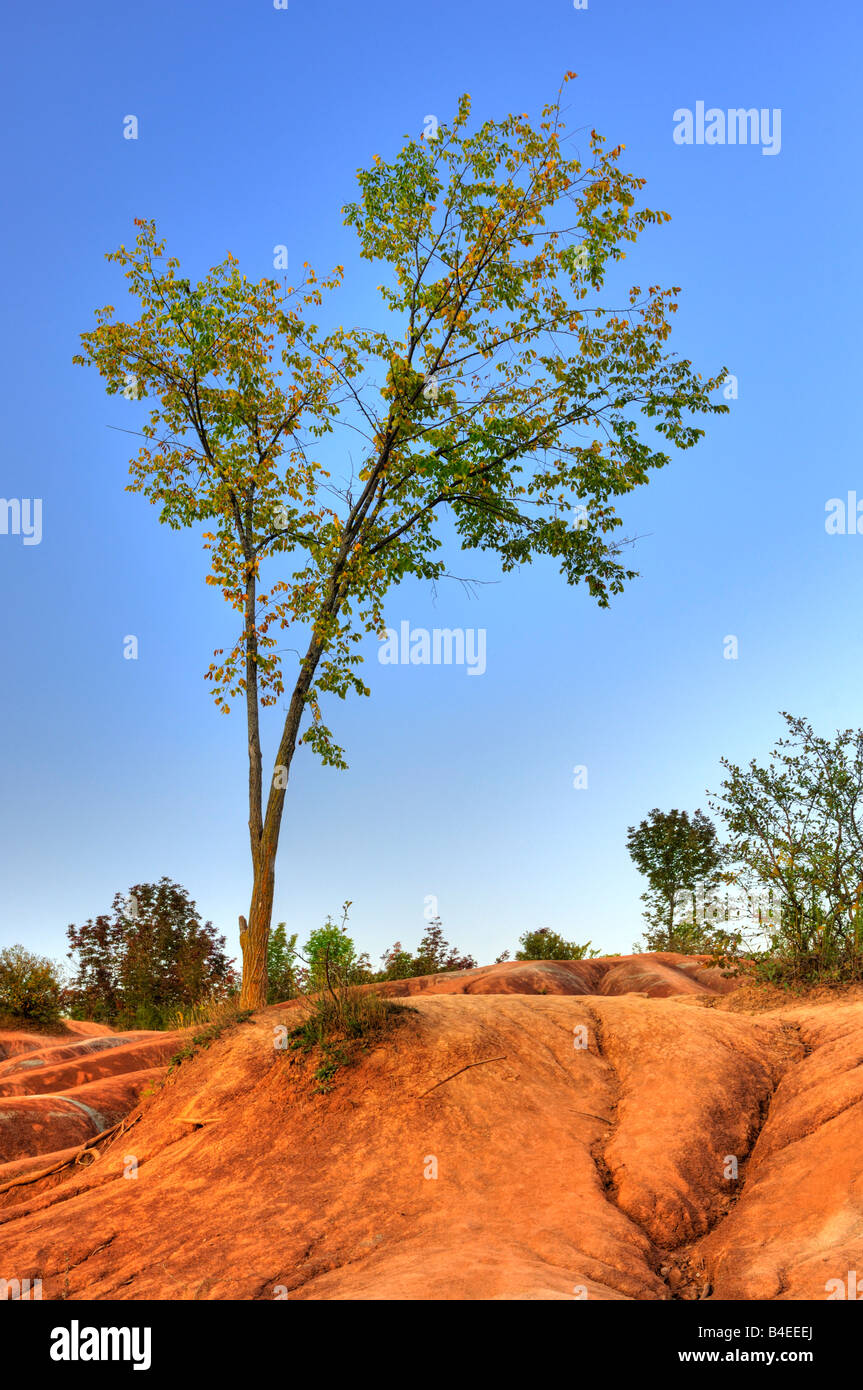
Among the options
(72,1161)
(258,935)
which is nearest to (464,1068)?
(258,935)

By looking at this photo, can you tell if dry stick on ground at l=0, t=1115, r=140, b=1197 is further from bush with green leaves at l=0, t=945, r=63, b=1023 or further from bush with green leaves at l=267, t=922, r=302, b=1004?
bush with green leaves at l=0, t=945, r=63, b=1023

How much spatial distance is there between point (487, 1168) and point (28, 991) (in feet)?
81.6

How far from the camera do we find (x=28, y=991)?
29.6m

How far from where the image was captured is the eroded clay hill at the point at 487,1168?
7129 millimetres

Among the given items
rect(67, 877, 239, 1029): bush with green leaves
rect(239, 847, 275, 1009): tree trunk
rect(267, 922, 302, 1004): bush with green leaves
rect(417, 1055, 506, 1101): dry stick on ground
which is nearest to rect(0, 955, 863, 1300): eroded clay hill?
rect(417, 1055, 506, 1101): dry stick on ground

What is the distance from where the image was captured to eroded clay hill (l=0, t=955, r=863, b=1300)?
23.4 feet

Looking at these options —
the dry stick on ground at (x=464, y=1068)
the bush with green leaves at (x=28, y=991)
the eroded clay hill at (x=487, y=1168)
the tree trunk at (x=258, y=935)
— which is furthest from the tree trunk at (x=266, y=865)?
the bush with green leaves at (x=28, y=991)

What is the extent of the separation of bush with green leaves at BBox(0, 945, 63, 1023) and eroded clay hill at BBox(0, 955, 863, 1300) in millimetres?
17890

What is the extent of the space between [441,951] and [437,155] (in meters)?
25.1

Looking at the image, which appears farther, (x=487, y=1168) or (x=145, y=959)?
(x=145, y=959)

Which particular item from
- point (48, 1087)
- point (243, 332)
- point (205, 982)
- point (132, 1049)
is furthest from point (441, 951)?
point (243, 332)

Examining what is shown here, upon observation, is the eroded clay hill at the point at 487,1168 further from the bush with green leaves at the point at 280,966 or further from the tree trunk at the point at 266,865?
the bush with green leaves at the point at 280,966

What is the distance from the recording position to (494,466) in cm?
1495

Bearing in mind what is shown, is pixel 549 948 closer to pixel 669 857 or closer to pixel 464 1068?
pixel 669 857
